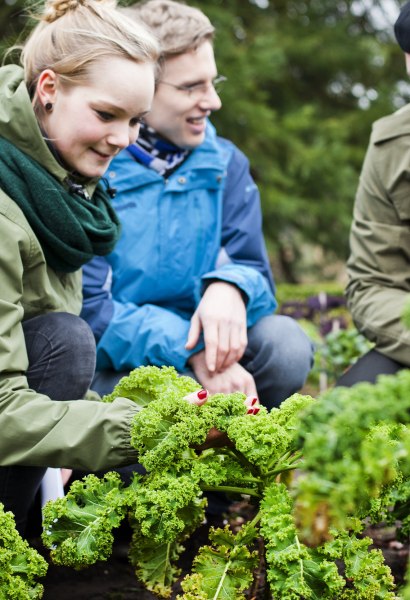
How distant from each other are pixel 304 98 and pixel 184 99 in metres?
10.3

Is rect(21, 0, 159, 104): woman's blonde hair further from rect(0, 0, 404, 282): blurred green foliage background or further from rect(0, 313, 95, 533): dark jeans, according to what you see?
rect(0, 0, 404, 282): blurred green foliage background

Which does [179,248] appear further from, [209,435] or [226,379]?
[209,435]

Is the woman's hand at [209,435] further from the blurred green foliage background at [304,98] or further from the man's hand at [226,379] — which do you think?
the blurred green foliage background at [304,98]

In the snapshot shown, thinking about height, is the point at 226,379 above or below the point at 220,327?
below

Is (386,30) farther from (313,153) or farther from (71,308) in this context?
(71,308)

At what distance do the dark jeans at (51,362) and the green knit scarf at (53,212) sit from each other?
218mm

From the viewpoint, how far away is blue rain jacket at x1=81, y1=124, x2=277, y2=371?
130 inches

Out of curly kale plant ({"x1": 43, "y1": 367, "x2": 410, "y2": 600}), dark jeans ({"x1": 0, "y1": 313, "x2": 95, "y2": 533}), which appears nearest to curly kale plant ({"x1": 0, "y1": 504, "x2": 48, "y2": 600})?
curly kale plant ({"x1": 43, "y1": 367, "x2": 410, "y2": 600})

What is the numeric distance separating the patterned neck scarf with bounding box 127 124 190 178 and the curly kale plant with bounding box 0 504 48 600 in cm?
184

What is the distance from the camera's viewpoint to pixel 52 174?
2.69m

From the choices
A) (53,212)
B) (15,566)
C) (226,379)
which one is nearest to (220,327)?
(226,379)

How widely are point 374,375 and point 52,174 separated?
1632mm

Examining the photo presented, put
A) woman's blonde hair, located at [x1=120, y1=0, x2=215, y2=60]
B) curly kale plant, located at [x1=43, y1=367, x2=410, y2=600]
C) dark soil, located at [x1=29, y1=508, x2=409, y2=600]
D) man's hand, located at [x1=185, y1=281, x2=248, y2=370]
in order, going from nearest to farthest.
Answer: curly kale plant, located at [x1=43, y1=367, x2=410, y2=600], dark soil, located at [x1=29, y1=508, x2=409, y2=600], man's hand, located at [x1=185, y1=281, x2=248, y2=370], woman's blonde hair, located at [x1=120, y1=0, x2=215, y2=60]

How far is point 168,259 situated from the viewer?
3.46 m
